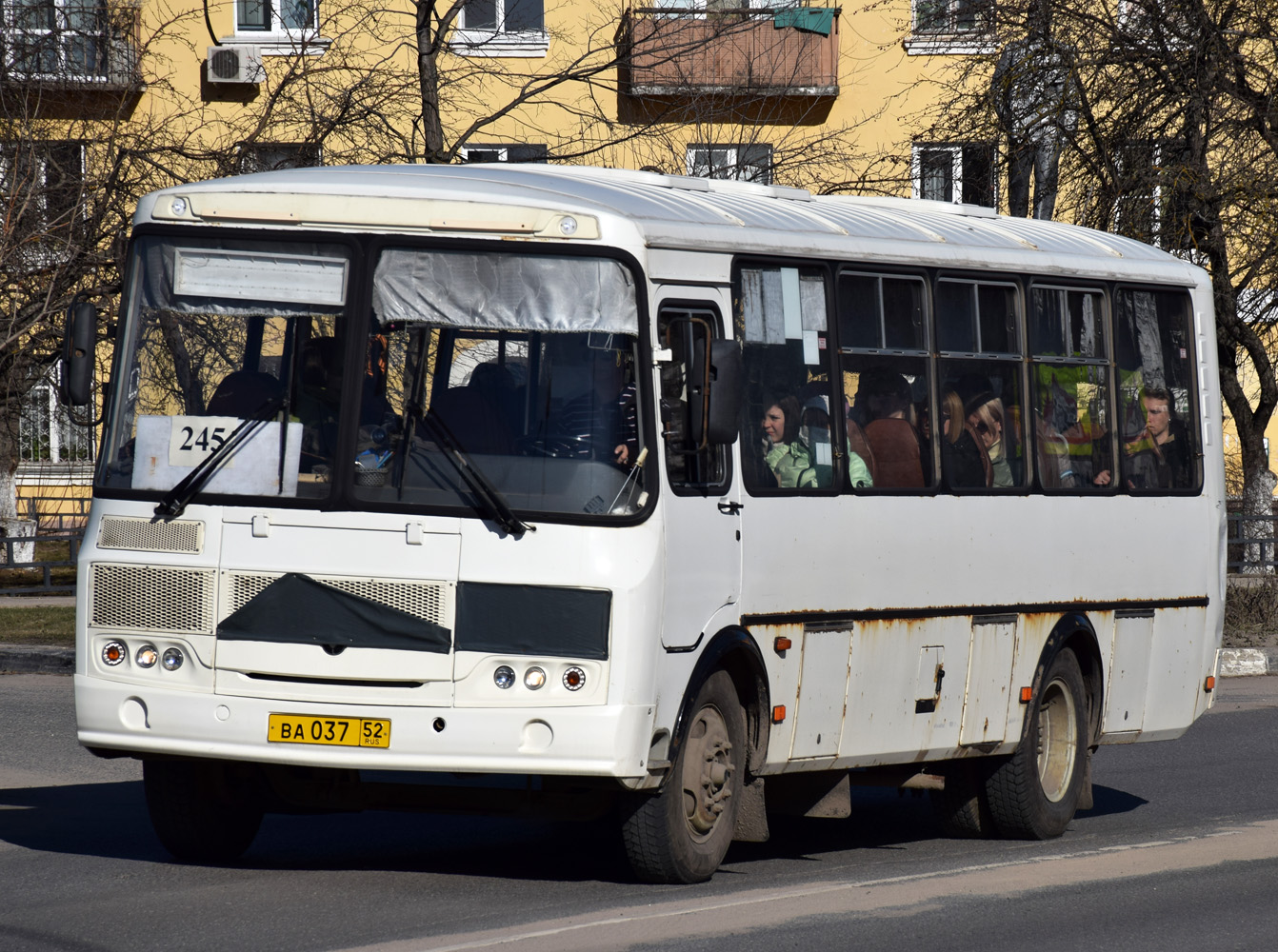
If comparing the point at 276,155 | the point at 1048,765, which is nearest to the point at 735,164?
Answer: the point at 276,155

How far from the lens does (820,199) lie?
10930 millimetres

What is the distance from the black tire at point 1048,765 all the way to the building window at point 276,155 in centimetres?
1078

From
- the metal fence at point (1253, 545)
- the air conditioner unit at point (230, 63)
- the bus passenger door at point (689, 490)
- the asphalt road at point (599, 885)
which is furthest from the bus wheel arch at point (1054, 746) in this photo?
the air conditioner unit at point (230, 63)

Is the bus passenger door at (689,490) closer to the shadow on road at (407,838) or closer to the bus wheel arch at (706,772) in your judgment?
the bus wheel arch at (706,772)

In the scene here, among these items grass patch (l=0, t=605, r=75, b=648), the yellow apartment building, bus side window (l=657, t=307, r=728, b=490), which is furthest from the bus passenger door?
grass patch (l=0, t=605, r=75, b=648)

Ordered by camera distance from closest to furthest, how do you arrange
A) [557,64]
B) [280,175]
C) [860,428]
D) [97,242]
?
[280,175] < [860,428] < [97,242] < [557,64]

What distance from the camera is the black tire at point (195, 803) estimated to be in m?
8.91

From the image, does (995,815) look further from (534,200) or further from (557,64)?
(557,64)

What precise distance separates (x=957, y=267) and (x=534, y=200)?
2954 millimetres

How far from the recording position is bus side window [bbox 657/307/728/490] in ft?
27.8

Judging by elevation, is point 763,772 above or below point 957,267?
below

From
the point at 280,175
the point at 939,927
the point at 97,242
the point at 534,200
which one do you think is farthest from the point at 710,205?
the point at 97,242

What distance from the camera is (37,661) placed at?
18500mm

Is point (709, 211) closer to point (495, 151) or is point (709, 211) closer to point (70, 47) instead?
point (70, 47)
